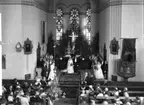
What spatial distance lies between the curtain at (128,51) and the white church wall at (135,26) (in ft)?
2.63

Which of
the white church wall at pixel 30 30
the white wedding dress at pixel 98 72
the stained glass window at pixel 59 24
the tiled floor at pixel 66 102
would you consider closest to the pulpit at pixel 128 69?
the white wedding dress at pixel 98 72

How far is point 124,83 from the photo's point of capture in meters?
13.2

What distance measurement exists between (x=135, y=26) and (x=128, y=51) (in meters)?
2.02

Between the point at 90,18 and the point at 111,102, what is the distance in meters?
17.8

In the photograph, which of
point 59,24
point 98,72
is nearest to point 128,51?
point 98,72

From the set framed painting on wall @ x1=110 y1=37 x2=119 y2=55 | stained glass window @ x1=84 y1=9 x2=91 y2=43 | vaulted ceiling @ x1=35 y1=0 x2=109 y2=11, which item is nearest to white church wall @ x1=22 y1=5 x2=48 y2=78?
framed painting on wall @ x1=110 y1=37 x2=119 y2=55

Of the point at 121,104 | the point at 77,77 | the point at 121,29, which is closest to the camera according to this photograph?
the point at 121,104

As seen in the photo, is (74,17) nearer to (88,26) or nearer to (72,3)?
(72,3)

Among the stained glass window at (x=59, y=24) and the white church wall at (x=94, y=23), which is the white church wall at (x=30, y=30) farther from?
the white church wall at (x=94, y=23)

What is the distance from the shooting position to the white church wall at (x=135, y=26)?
15.6 metres

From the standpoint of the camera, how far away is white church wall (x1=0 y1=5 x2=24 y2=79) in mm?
15734

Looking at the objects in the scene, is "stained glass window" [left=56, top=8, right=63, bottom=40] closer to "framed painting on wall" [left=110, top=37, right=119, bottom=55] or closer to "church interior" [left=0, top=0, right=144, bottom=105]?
"church interior" [left=0, top=0, right=144, bottom=105]

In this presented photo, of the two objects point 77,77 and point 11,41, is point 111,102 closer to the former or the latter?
point 77,77

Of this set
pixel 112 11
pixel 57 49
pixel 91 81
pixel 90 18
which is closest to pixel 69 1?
pixel 90 18
